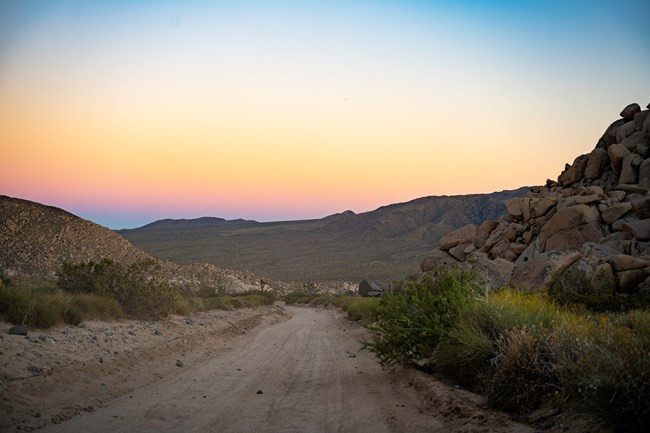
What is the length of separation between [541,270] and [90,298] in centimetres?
1413

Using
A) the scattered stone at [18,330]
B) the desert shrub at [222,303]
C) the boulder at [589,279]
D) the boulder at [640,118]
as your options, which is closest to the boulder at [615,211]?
the boulder at [589,279]

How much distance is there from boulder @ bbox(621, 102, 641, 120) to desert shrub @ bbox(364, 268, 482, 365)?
18200 mm

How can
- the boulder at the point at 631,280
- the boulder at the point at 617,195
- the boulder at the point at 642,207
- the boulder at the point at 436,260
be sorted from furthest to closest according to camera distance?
the boulder at the point at 436,260 → the boulder at the point at 617,195 → the boulder at the point at 642,207 → the boulder at the point at 631,280

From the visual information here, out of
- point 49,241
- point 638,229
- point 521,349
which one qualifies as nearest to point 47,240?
point 49,241

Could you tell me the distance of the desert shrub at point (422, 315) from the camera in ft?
34.3

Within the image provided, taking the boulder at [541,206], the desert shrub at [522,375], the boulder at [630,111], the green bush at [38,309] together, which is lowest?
the desert shrub at [522,375]

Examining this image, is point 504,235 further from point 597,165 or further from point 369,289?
point 369,289

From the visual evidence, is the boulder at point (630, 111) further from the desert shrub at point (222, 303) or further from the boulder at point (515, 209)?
the desert shrub at point (222, 303)

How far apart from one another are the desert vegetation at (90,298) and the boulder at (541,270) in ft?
42.3

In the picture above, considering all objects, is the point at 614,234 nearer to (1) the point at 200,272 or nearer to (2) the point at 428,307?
(2) the point at 428,307

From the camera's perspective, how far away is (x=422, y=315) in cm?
1096

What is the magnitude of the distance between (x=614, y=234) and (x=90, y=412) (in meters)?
17.2

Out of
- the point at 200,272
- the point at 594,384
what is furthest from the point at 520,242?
the point at 200,272

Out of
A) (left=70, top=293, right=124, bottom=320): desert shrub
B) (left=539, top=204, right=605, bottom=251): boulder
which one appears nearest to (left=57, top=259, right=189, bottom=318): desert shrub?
(left=70, top=293, right=124, bottom=320): desert shrub
